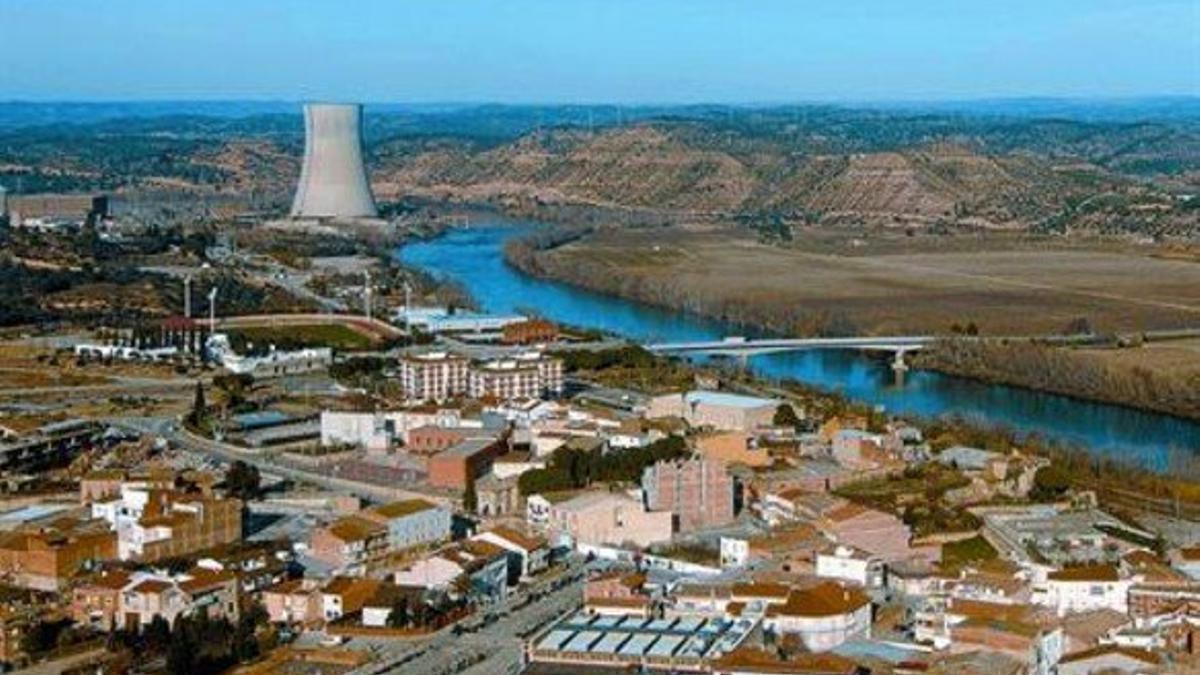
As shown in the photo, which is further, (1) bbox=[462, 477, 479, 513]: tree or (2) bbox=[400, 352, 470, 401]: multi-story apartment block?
(2) bbox=[400, 352, 470, 401]: multi-story apartment block

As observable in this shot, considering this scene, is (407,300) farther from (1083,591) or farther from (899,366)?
(1083,591)

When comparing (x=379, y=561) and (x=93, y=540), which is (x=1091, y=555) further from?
(x=93, y=540)

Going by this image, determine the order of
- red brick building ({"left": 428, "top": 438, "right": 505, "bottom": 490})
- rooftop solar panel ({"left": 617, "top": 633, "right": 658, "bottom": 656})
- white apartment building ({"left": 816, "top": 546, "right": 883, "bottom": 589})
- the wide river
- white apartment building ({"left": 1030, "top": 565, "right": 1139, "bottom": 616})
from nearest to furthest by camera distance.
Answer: rooftop solar panel ({"left": 617, "top": 633, "right": 658, "bottom": 656}) → white apartment building ({"left": 1030, "top": 565, "right": 1139, "bottom": 616}) → white apartment building ({"left": 816, "top": 546, "right": 883, "bottom": 589}) → red brick building ({"left": 428, "top": 438, "right": 505, "bottom": 490}) → the wide river

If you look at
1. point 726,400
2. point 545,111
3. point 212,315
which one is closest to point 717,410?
point 726,400

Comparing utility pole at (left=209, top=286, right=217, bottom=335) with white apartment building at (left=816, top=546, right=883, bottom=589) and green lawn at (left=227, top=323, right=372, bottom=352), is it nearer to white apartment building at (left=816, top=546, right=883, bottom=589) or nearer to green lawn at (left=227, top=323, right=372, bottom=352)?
green lawn at (left=227, top=323, right=372, bottom=352)

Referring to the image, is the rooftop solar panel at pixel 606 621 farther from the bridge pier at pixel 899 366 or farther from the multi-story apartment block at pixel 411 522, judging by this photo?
the bridge pier at pixel 899 366

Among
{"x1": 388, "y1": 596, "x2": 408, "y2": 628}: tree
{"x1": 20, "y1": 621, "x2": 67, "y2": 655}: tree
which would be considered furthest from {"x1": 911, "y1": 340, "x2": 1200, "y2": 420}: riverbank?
{"x1": 20, "y1": 621, "x2": 67, "y2": 655}: tree

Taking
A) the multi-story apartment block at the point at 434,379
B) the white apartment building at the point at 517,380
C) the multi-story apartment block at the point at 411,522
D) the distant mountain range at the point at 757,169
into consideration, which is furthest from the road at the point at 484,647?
the distant mountain range at the point at 757,169
